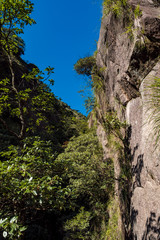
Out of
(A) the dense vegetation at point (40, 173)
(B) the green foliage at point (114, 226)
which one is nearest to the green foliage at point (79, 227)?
(A) the dense vegetation at point (40, 173)

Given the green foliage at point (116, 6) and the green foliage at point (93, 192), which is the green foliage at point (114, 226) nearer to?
the green foliage at point (93, 192)

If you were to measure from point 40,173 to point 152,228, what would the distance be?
296 cm

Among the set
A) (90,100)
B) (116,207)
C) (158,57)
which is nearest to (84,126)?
(90,100)

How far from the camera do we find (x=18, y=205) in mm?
2594

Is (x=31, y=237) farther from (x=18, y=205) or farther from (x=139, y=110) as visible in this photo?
(x=139, y=110)

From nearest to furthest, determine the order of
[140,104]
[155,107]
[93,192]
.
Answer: [155,107], [140,104], [93,192]

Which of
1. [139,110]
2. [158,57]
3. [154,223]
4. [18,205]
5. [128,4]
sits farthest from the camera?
[128,4]

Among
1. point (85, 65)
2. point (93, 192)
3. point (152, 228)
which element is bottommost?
point (152, 228)

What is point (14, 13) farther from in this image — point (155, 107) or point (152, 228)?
point (152, 228)

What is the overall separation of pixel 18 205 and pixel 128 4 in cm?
793

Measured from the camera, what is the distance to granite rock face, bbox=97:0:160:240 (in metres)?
3.30

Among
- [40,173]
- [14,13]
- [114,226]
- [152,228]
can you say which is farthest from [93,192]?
[14,13]

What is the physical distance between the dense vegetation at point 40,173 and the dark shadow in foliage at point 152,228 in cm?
189

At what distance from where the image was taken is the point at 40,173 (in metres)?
3.19
